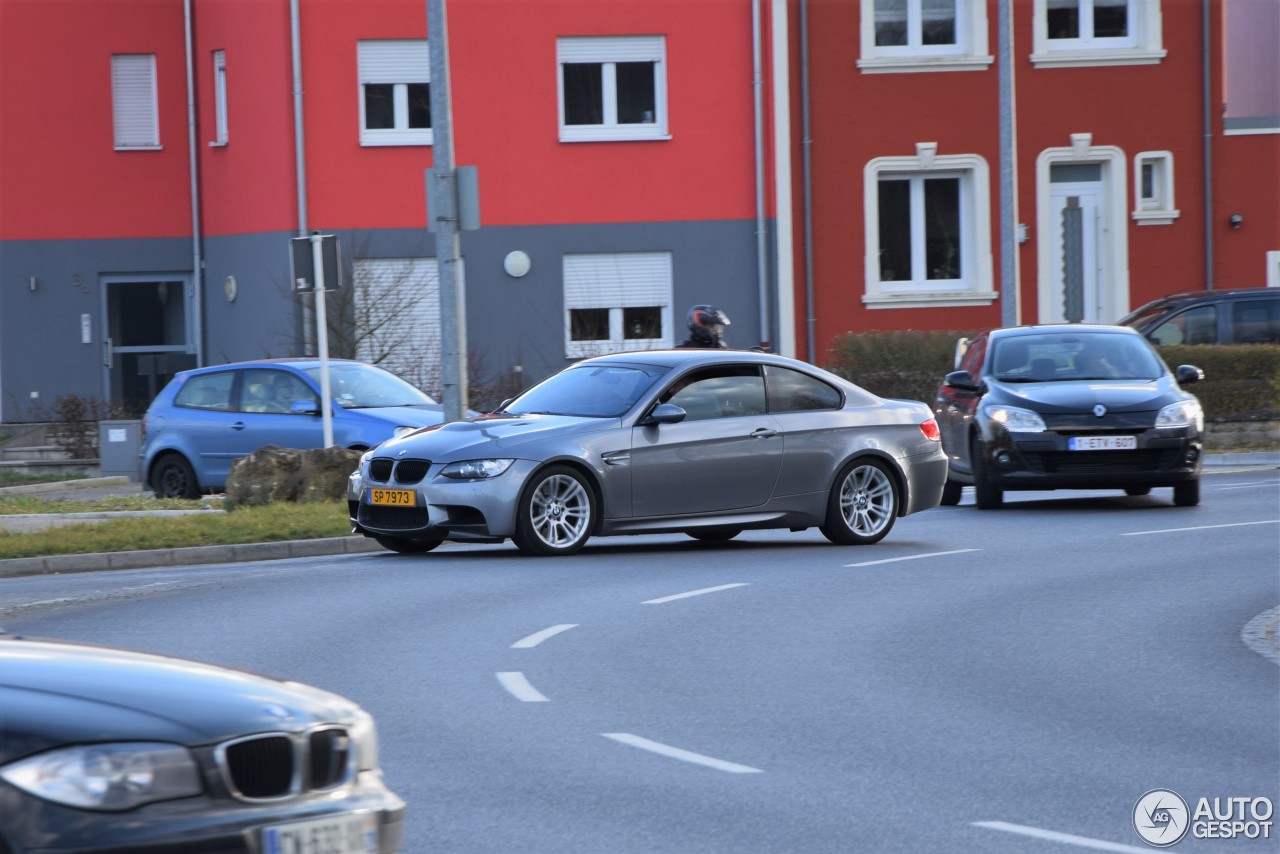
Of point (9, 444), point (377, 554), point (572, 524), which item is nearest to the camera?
point (572, 524)

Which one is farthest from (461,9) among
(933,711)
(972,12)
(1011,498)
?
(933,711)

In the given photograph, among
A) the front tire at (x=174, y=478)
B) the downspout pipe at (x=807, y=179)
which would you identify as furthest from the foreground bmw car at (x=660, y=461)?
the downspout pipe at (x=807, y=179)

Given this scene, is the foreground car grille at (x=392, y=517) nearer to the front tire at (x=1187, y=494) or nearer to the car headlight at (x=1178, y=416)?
the car headlight at (x=1178, y=416)

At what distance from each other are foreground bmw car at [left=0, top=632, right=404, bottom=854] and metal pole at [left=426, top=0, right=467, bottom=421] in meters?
13.2

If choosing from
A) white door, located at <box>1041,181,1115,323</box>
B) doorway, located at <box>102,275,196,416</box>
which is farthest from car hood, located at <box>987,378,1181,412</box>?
doorway, located at <box>102,275,196,416</box>

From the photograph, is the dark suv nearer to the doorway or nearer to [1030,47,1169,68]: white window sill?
[1030,47,1169,68]: white window sill

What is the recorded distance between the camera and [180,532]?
1569 cm

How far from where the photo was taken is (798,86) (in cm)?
3069

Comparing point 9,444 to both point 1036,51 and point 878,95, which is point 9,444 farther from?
point 1036,51

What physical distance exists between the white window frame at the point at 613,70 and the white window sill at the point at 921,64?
3214 mm

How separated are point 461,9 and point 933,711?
23383 millimetres

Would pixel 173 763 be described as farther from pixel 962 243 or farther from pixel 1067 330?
pixel 962 243

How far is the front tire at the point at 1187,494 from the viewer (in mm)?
17797

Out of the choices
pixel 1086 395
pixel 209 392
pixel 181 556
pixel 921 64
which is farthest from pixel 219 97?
→ pixel 1086 395
